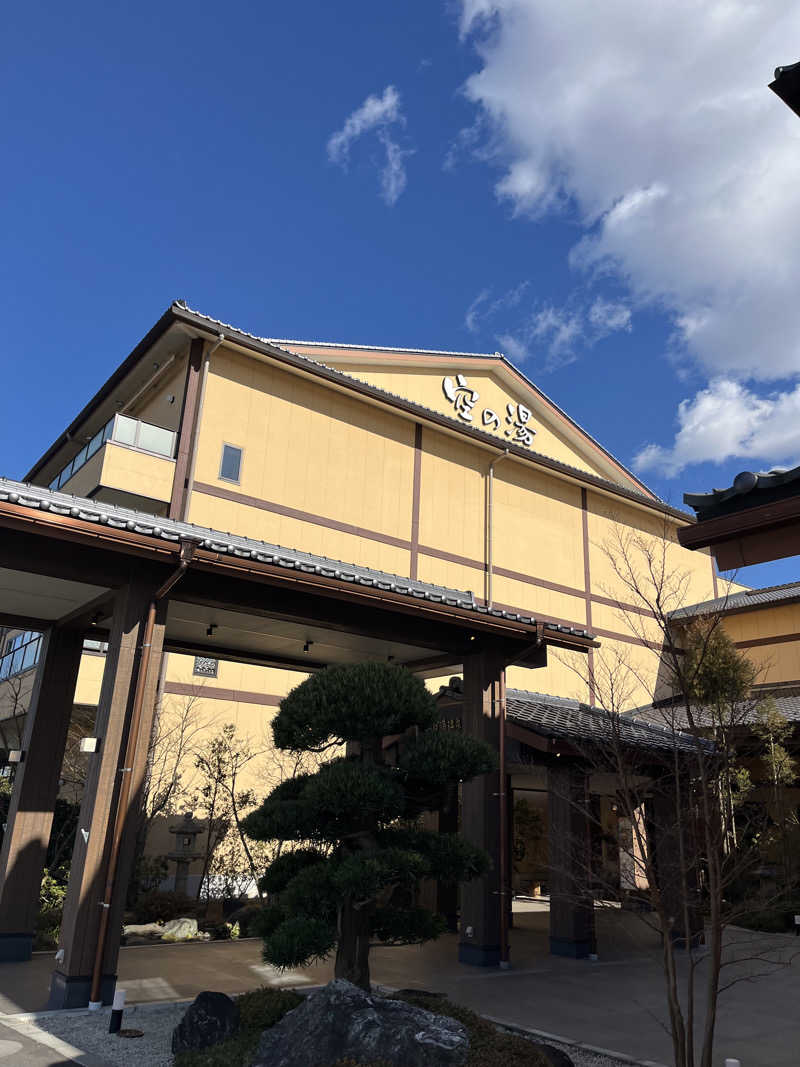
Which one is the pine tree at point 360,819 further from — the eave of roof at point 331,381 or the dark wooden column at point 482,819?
the eave of roof at point 331,381

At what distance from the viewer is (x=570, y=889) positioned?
12.2 meters

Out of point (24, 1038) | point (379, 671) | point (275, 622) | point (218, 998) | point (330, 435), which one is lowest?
point (24, 1038)

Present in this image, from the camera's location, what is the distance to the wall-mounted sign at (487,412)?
22938mm

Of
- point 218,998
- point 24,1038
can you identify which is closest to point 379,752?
point 218,998

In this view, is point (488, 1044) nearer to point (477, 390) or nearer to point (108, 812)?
point (108, 812)

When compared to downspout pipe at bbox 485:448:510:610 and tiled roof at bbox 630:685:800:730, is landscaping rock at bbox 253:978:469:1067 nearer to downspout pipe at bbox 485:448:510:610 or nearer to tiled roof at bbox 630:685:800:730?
tiled roof at bbox 630:685:800:730

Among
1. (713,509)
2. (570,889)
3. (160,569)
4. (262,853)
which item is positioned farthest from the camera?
(262,853)

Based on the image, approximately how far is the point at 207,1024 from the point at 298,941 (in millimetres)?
981

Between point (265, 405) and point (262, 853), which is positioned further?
point (265, 405)

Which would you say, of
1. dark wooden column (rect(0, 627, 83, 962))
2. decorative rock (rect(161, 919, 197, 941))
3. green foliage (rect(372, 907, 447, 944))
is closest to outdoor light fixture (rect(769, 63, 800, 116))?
green foliage (rect(372, 907, 447, 944))

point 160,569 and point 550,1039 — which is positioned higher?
point 160,569

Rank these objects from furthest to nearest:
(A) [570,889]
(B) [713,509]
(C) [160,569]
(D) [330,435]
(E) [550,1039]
A: (D) [330,435] → (A) [570,889] → (C) [160,569] → (E) [550,1039] → (B) [713,509]

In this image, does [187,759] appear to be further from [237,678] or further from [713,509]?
[713,509]

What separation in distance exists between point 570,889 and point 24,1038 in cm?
830
